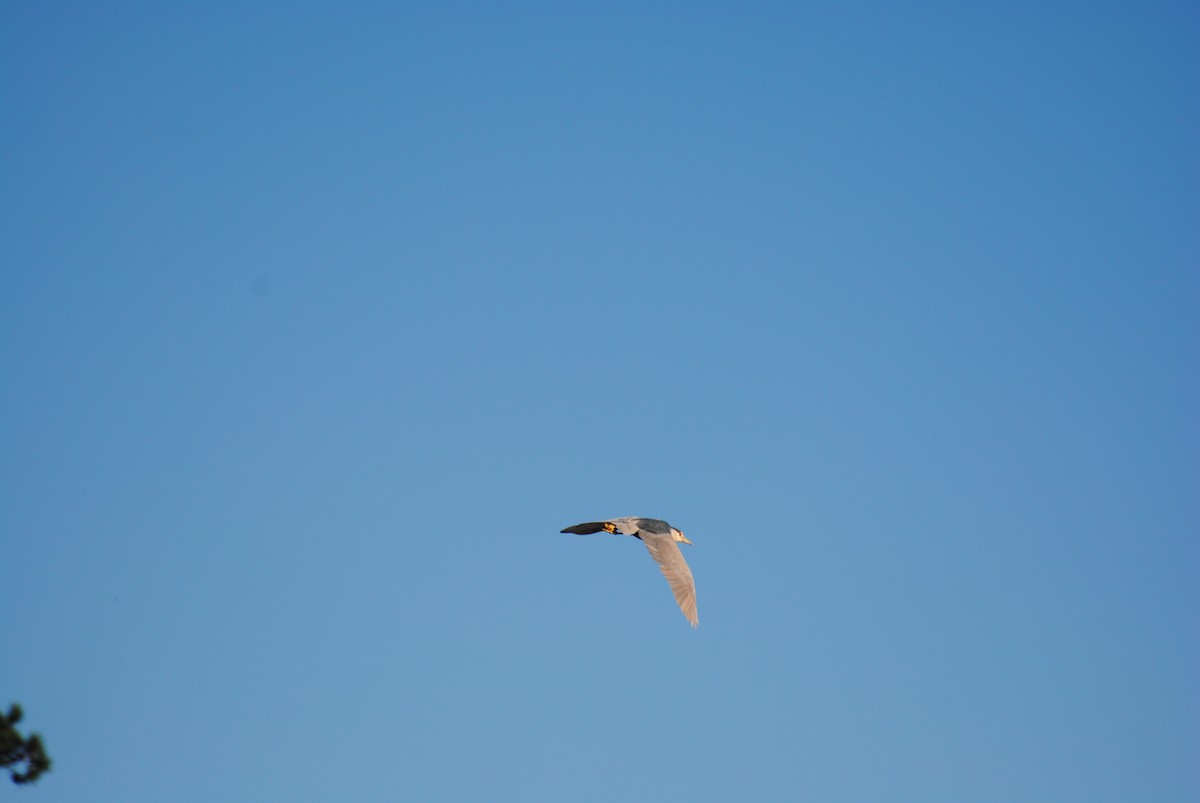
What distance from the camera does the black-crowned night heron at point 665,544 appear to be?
4081 cm

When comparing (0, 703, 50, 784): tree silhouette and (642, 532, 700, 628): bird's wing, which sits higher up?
(642, 532, 700, 628): bird's wing

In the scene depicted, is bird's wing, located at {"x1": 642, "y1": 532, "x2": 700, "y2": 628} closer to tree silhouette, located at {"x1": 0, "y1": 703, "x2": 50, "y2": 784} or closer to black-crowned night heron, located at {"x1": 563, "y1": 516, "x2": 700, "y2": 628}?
black-crowned night heron, located at {"x1": 563, "y1": 516, "x2": 700, "y2": 628}

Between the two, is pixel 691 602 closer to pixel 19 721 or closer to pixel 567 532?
pixel 567 532

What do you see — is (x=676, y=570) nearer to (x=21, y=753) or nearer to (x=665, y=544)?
(x=665, y=544)

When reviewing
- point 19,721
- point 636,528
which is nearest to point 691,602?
point 636,528

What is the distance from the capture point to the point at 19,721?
936 inches

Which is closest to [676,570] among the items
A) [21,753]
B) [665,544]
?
[665,544]

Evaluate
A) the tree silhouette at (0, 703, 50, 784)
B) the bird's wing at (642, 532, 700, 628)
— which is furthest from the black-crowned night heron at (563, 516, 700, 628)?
the tree silhouette at (0, 703, 50, 784)

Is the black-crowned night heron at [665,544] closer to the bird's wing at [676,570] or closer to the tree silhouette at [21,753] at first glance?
the bird's wing at [676,570]

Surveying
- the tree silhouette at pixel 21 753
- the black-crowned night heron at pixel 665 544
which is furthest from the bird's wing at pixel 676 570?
the tree silhouette at pixel 21 753

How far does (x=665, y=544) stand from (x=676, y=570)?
1.44 m

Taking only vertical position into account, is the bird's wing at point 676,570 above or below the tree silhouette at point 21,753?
above

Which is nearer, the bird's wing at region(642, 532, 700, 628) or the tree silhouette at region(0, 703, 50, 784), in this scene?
the tree silhouette at region(0, 703, 50, 784)

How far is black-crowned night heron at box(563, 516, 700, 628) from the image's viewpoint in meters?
40.8
